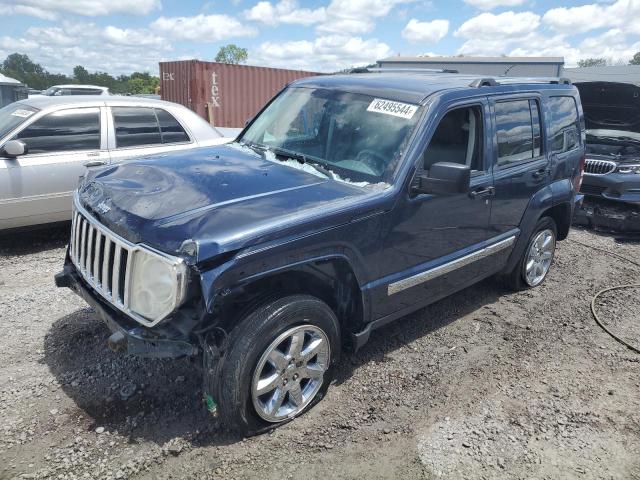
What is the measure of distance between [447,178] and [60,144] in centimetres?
455

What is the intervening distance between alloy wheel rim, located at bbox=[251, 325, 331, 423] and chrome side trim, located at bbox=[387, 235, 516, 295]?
68cm

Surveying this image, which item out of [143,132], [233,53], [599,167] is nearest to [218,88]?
[143,132]

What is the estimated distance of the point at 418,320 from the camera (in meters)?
4.58

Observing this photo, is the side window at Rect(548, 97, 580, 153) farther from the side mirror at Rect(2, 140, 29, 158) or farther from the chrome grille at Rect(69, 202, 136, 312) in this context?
the side mirror at Rect(2, 140, 29, 158)

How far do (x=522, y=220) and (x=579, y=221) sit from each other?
12.6 ft

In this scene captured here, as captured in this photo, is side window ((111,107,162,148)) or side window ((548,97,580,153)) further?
side window ((111,107,162,148))

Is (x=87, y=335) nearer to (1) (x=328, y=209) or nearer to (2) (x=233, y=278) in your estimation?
(2) (x=233, y=278)

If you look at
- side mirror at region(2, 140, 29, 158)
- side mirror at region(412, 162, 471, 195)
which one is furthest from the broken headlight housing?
side mirror at region(2, 140, 29, 158)

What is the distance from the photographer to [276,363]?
293cm

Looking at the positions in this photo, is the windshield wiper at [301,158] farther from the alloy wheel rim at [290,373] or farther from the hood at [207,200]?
the alloy wheel rim at [290,373]

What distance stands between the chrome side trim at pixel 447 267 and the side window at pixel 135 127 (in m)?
4.08

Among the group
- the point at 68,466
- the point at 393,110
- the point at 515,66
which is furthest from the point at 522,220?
the point at 515,66

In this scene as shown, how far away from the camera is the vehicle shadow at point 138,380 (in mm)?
3023

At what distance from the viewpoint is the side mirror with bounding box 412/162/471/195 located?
318 cm
